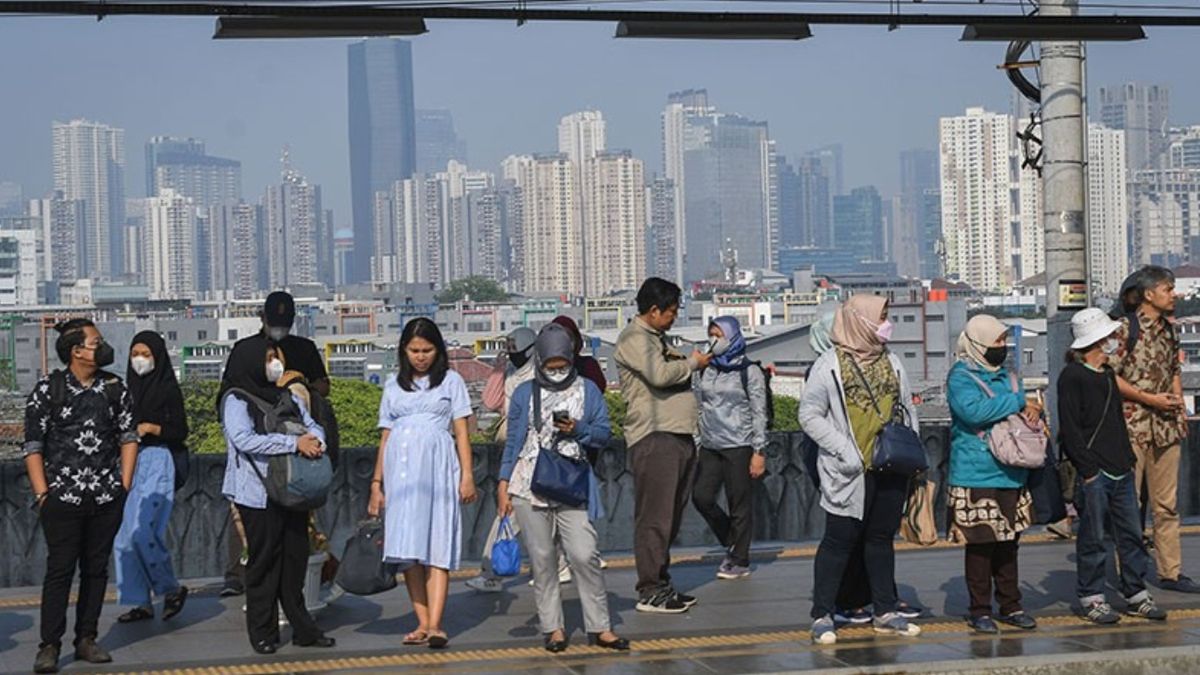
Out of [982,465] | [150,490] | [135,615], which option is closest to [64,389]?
[150,490]

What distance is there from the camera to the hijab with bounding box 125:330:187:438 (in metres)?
10.8

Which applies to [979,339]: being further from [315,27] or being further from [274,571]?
[315,27]

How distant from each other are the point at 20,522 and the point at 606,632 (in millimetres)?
4879

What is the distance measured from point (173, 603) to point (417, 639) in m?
1.63

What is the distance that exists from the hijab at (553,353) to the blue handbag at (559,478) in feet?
0.73

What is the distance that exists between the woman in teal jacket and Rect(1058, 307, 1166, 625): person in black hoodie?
15.6 inches

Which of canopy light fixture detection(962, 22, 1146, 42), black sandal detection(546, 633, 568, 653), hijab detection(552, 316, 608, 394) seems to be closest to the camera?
black sandal detection(546, 633, 568, 653)

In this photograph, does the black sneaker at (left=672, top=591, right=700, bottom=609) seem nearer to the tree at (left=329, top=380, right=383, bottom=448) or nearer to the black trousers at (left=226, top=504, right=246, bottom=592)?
the black trousers at (left=226, top=504, right=246, bottom=592)

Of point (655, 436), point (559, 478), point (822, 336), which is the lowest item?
point (559, 478)

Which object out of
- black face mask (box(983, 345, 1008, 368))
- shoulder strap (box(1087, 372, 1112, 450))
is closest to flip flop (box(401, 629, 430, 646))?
black face mask (box(983, 345, 1008, 368))

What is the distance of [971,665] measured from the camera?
9055mm

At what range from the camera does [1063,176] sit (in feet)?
43.7

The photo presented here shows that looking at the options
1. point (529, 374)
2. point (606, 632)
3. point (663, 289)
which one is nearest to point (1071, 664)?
point (606, 632)

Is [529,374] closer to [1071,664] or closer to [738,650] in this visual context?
[738,650]
